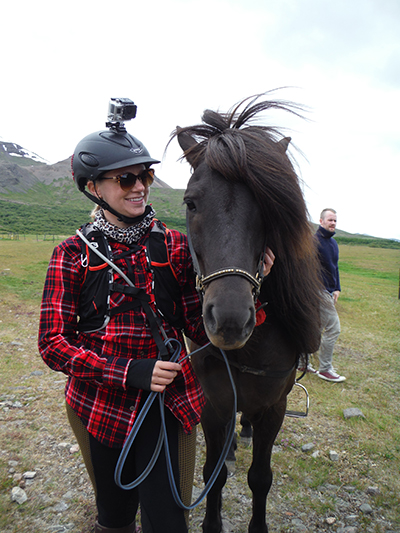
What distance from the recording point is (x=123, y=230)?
5.90 feet

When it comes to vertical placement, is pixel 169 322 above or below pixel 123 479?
above

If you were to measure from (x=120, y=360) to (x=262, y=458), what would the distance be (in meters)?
1.69

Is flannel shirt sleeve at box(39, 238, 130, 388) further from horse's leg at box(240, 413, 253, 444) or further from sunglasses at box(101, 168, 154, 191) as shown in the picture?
horse's leg at box(240, 413, 253, 444)

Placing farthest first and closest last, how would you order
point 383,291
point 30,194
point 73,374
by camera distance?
point 30,194, point 383,291, point 73,374

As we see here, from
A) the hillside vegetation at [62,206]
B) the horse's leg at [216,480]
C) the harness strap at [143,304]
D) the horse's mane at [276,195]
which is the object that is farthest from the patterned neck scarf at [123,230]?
the hillside vegetation at [62,206]

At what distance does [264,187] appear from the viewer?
164 cm

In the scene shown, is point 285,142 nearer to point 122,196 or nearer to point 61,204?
point 122,196

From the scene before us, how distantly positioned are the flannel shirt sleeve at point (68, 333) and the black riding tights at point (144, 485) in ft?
1.19

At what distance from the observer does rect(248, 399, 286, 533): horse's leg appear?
2523 millimetres

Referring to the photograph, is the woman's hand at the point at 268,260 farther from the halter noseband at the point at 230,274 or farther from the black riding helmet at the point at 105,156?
the black riding helmet at the point at 105,156

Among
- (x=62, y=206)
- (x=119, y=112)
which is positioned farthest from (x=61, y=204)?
(x=119, y=112)

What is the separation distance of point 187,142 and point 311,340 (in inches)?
62.2

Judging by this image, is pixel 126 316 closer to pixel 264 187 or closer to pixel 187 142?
pixel 264 187

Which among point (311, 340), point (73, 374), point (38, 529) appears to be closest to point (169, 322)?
point (73, 374)
